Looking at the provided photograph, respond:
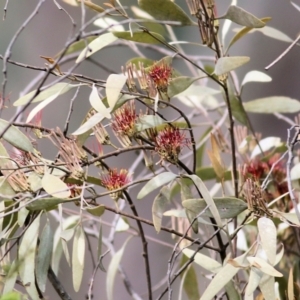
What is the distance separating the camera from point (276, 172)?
781 mm

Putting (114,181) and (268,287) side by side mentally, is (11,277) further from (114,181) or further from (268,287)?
(268,287)

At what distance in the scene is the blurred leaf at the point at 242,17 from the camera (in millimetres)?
522

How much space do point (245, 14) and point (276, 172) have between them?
34 cm

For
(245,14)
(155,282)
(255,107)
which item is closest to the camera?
(245,14)

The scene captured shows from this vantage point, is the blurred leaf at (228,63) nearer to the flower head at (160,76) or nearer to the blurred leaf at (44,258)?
the flower head at (160,76)

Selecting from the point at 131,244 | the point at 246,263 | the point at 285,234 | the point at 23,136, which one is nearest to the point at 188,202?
the point at 246,263

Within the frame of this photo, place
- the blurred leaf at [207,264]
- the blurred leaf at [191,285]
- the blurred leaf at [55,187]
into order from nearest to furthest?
the blurred leaf at [55,187]
the blurred leaf at [207,264]
the blurred leaf at [191,285]

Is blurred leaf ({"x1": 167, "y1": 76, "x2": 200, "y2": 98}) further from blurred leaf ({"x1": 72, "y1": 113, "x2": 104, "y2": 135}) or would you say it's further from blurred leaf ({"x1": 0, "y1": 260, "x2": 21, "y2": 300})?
blurred leaf ({"x1": 0, "y1": 260, "x2": 21, "y2": 300})

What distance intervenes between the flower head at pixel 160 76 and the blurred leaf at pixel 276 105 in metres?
0.26

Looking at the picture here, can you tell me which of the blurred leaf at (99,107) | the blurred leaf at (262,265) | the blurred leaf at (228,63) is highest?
the blurred leaf at (228,63)

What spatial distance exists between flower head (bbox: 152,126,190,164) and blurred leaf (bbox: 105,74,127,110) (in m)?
0.08

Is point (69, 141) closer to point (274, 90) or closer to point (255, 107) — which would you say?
point (255, 107)

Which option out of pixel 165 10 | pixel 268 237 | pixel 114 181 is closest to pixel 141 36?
pixel 165 10

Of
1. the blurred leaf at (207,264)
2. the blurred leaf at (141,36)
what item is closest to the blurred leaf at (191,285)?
the blurred leaf at (207,264)
